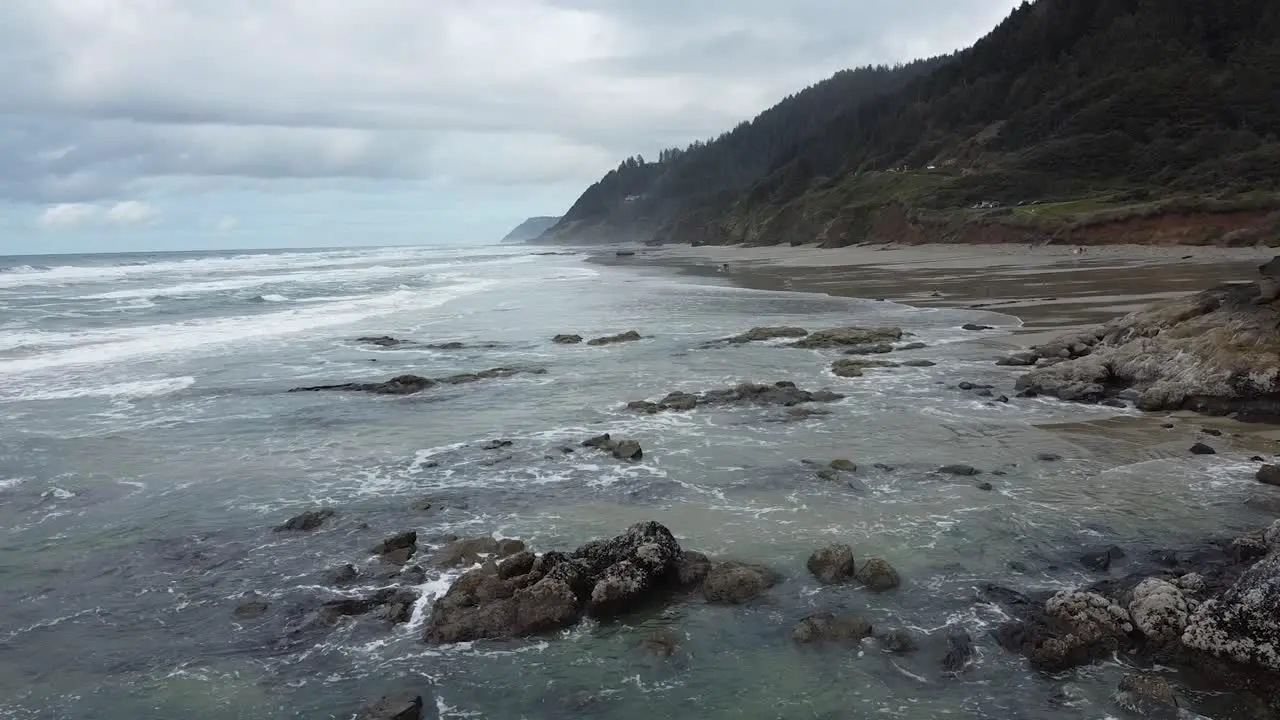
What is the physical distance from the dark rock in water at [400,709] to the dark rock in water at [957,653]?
4982mm

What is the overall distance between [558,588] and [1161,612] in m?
6.33

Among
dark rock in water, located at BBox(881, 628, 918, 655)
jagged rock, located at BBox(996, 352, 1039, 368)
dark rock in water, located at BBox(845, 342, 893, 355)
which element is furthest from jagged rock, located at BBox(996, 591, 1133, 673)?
dark rock in water, located at BBox(845, 342, 893, 355)

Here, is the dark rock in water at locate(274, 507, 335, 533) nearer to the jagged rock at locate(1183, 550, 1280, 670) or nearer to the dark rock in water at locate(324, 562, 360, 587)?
the dark rock in water at locate(324, 562, 360, 587)

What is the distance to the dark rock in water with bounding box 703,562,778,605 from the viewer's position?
9.66m

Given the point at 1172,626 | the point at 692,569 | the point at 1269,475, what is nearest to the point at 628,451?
the point at 692,569

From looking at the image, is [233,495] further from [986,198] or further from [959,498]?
[986,198]

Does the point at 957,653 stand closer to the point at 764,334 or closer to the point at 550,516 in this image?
the point at 550,516

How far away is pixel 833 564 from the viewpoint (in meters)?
10.0

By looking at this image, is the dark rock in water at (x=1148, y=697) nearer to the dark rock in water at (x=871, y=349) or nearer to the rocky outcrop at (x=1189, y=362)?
the rocky outcrop at (x=1189, y=362)

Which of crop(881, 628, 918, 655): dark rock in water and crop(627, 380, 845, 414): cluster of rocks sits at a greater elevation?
crop(627, 380, 845, 414): cluster of rocks

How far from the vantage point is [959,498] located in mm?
12602

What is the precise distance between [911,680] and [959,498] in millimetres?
5346

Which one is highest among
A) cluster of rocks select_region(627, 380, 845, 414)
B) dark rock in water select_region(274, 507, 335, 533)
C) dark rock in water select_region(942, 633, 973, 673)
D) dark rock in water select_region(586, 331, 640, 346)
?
dark rock in water select_region(586, 331, 640, 346)

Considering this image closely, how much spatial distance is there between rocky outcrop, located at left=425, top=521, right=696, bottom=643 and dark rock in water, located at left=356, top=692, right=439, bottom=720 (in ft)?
3.81
